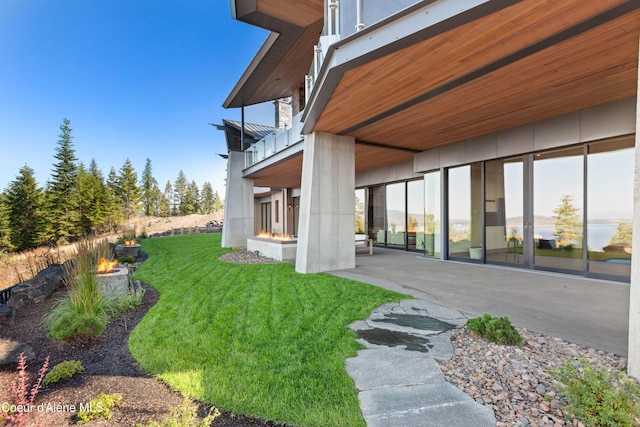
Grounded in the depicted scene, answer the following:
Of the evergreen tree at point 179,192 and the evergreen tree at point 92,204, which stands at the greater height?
the evergreen tree at point 179,192

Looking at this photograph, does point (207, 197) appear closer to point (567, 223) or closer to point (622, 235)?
point (567, 223)

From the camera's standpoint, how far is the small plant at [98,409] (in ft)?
6.64

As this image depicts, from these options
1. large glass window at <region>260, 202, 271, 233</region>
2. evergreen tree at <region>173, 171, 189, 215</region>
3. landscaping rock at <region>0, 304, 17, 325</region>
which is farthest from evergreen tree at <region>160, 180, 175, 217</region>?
landscaping rock at <region>0, 304, 17, 325</region>

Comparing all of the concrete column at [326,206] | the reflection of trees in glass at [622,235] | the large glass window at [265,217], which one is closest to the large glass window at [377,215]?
the concrete column at [326,206]

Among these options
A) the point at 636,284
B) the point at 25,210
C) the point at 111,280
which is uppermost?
the point at 25,210

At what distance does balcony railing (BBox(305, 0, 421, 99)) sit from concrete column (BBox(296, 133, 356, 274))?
9.74 feet

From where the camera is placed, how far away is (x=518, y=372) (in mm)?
2492

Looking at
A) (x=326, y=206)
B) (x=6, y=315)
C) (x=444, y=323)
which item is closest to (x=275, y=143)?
(x=326, y=206)

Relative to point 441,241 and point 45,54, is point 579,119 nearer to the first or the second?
point 441,241

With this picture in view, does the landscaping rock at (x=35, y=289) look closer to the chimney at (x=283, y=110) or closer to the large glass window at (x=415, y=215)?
the large glass window at (x=415, y=215)

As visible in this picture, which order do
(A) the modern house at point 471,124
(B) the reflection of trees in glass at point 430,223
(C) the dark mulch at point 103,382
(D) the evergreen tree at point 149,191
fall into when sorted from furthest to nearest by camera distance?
(D) the evergreen tree at point 149,191
(B) the reflection of trees in glass at point 430,223
(A) the modern house at point 471,124
(C) the dark mulch at point 103,382

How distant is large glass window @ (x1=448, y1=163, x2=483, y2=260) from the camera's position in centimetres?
871

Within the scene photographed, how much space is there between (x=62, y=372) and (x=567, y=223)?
30.2ft

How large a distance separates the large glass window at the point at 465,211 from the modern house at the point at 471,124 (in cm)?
3
